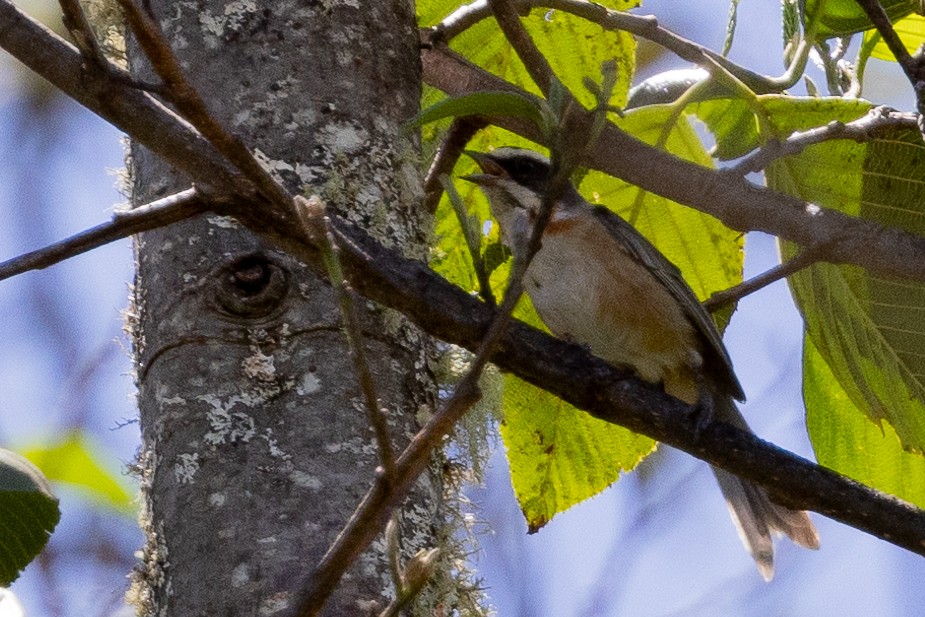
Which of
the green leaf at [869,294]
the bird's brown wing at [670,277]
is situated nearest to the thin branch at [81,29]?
the green leaf at [869,294]

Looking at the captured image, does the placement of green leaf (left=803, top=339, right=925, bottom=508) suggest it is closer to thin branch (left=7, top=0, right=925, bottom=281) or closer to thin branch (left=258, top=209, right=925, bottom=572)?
thin branch (left=7, top=0, right=925, bottom=281)

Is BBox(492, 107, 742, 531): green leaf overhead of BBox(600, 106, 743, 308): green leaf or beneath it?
beneath

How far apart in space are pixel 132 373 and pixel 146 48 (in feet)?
4.16

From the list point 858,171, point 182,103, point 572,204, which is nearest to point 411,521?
point 182,103

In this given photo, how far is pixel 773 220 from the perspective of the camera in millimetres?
2377

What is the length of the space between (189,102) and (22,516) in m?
0.56

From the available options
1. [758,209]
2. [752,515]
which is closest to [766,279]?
[758,209]

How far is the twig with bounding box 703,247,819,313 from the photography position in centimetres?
230

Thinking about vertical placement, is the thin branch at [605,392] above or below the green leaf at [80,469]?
below

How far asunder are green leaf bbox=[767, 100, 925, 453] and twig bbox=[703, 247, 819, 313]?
9cm

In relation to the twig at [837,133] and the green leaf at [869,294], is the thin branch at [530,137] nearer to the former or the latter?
the twig at [837,133]

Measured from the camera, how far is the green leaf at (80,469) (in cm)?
280

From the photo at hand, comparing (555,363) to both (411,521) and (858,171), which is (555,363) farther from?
(858,171)

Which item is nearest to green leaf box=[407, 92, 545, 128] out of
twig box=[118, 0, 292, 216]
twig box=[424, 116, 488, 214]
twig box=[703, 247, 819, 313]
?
twig box=[118, 0, 292, 216]
